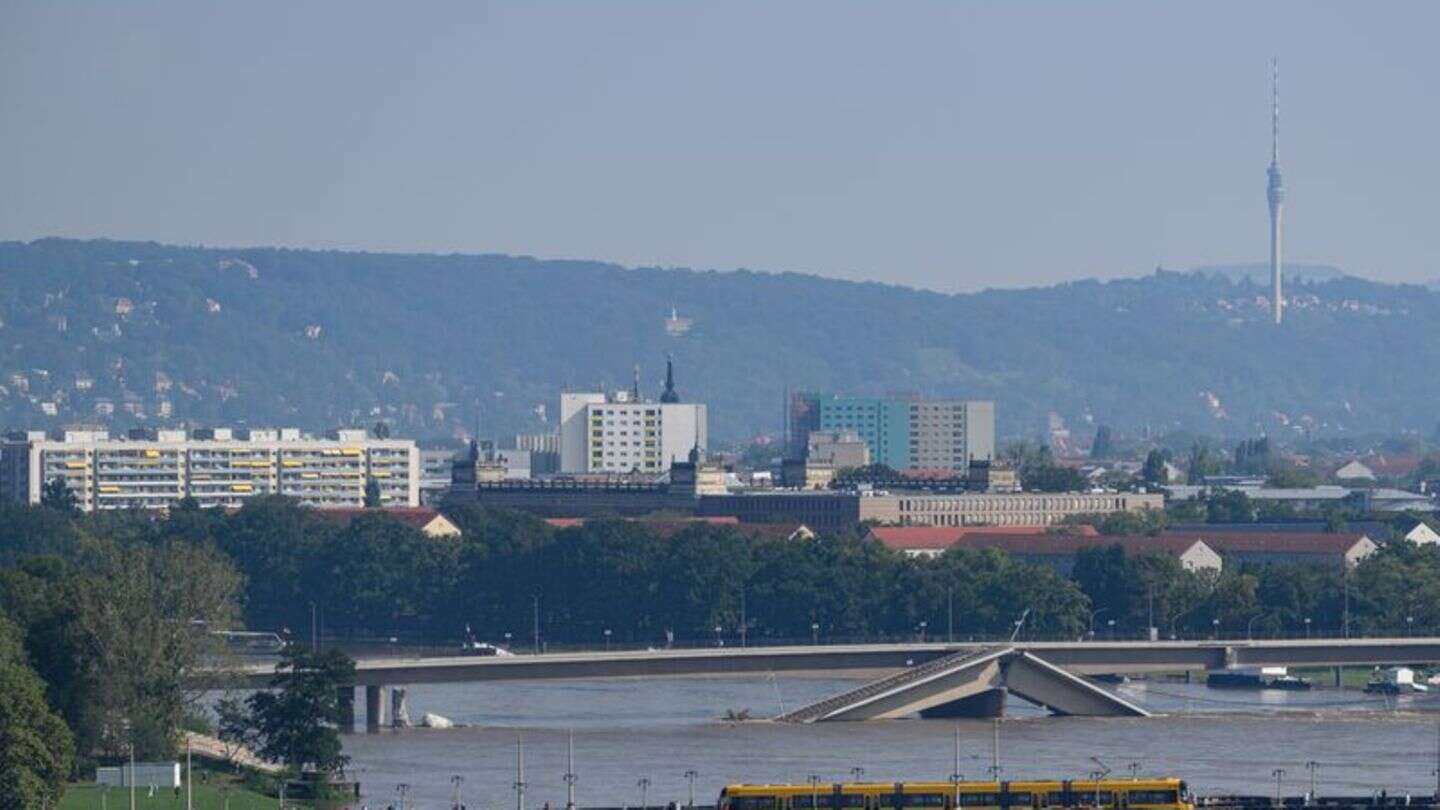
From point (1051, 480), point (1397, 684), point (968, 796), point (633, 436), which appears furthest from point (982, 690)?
point (633, 436)

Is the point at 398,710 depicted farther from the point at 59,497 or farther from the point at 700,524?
the point at 59,497

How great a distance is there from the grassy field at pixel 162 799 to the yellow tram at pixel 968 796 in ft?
24.5

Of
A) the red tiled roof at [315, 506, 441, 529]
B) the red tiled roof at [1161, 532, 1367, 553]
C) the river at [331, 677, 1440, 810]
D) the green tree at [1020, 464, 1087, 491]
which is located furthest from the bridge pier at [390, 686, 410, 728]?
the green tree at [1020, 464, 1087, 491]

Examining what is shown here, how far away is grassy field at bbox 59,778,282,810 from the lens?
6056 centimetres

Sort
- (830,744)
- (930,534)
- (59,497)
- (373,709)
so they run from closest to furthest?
(830,744) < (373,709) < (930,534) < (59,497)

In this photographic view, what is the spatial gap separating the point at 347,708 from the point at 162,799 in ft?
46.8

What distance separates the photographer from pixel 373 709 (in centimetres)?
8069

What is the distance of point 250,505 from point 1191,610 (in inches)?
1521

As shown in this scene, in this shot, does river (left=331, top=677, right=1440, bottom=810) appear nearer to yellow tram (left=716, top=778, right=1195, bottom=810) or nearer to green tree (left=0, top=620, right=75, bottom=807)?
yellow tram (left=716, top=778, right=1195, bottom=810)

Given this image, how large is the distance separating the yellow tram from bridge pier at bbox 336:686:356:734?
15923 mm

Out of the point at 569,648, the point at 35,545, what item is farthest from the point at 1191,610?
the point at 35,545

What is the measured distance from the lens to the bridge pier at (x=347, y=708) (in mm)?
75062

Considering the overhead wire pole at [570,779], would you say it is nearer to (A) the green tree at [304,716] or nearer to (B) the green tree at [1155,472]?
(A) the green tree at [304,716]

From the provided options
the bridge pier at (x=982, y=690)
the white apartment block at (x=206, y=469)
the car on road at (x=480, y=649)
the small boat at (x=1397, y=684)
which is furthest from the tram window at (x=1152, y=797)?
the white apartment block at (x=206, y=469)
